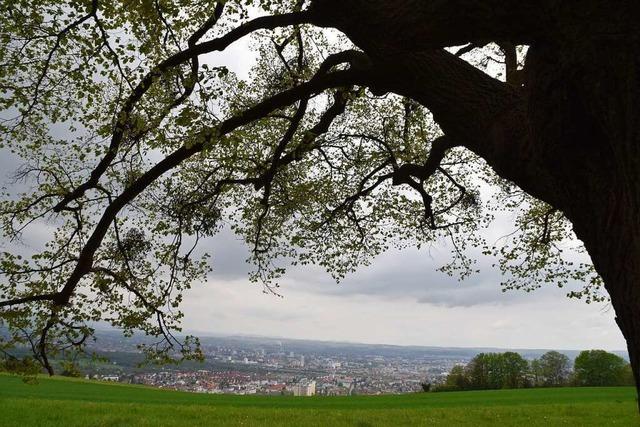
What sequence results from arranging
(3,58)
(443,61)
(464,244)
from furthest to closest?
(464,244) < (3,58) < (443,61)

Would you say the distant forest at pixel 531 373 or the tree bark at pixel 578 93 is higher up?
the tree bark at pixel 578 93

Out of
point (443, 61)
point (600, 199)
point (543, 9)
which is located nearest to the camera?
point (543, 9)

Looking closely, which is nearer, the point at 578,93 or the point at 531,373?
the point at 578,93

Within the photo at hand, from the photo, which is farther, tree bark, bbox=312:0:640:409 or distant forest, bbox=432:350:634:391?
distant forest, bbox=432:350:634:391

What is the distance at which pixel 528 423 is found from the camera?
1514 cm

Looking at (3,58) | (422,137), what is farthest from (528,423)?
(3,58)

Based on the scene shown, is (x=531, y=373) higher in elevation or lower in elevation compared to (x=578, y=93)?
lower

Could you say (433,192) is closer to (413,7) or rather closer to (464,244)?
(464,244)

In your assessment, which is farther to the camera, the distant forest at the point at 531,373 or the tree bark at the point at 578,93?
the distant forest at the point at 531,373

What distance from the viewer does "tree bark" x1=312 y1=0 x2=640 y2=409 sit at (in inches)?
162

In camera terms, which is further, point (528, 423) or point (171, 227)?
point (528, 423)

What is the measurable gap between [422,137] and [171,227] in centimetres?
766

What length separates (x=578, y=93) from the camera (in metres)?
4.53

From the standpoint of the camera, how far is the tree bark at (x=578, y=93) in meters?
4.12
